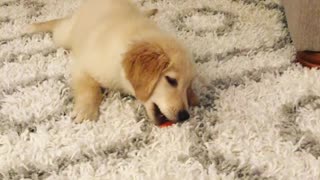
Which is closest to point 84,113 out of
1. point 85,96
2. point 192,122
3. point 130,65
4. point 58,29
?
point 85,96

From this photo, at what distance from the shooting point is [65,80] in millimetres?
1458

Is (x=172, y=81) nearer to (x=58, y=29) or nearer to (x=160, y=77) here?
(x=160, y=77)

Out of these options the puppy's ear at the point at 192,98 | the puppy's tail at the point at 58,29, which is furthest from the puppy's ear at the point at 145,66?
the puppy's tail at the point at 58,29

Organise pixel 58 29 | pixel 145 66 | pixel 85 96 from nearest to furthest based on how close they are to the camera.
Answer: pixel 145 66, pixel 85 96, pixel 58 29

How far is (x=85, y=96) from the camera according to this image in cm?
132

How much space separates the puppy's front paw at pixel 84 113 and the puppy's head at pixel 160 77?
0.13 m

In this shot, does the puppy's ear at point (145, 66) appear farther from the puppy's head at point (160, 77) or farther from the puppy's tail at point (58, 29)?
the puppy's tail at point (58, 29)

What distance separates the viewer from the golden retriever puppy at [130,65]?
1.21 metres

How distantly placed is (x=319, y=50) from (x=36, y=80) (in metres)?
0.85

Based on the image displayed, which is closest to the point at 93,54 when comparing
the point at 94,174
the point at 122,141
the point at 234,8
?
the point at 122,141

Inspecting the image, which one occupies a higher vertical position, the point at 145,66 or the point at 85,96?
the point at 145,66

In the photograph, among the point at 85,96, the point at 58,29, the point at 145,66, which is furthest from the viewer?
the point at 58,29

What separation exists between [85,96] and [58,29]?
511 mm

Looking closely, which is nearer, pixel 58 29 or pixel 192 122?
pixel 192 122
